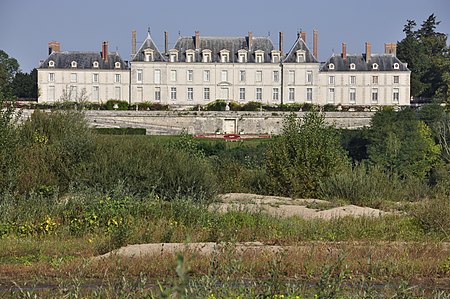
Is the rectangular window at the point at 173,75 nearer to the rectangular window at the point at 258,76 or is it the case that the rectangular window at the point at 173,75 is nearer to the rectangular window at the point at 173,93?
the rectangular window at the point at 173,93

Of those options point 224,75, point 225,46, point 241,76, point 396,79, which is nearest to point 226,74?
point 224,75

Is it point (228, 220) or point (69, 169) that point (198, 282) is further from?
point (69, 169)

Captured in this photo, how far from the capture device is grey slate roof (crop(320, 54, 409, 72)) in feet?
181

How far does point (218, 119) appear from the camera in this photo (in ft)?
155

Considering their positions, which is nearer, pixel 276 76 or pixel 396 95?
pixel 276 76

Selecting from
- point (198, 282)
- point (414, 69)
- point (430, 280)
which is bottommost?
point (430, 280)

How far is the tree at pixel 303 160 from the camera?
16.9 m

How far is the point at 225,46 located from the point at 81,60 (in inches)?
451

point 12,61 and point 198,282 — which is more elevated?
point 12,61

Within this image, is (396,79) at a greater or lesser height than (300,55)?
lesser

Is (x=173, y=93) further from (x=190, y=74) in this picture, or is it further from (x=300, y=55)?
(x=300, y=55)

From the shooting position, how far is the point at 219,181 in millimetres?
17578

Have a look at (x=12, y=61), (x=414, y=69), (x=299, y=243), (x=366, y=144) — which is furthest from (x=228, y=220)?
(x=12, y=61)

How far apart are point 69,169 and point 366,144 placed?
60.4ft
